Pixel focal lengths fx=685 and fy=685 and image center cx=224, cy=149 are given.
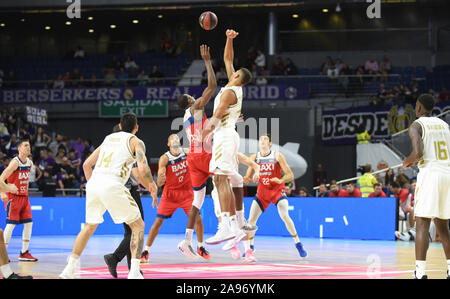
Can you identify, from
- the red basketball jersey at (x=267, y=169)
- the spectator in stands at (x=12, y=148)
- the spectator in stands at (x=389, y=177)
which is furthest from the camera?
the spectator in stands at (x=12, y=148)

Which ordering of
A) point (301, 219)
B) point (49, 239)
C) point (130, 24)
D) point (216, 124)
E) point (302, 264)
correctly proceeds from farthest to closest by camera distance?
1. point (130, 24)
2. point (301, 219)
3. point (49, 239)
4. point (302, 264)
5. point (216, 124)

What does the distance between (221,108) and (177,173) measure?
343 cm

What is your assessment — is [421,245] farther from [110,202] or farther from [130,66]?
[130,66]

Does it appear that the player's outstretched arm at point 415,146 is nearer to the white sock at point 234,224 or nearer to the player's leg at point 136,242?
the white sock at point 234,224

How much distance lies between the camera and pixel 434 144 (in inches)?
323

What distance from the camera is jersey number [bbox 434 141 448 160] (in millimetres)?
8180

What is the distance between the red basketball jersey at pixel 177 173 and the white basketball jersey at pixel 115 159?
3.93m

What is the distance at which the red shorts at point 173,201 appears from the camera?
38.9 feet

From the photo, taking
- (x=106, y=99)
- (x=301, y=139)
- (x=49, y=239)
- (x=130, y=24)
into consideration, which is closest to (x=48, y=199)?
(x=49, y=239)

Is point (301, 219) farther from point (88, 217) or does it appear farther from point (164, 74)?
point (164, 74)

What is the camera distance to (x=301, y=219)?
756 inches

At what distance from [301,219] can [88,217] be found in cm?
1186

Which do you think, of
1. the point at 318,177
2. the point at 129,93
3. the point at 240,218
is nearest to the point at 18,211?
the point at 240,218

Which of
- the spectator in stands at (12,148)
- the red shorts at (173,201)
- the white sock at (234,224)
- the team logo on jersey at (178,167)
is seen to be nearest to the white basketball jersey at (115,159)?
the white sock at (234,224)
